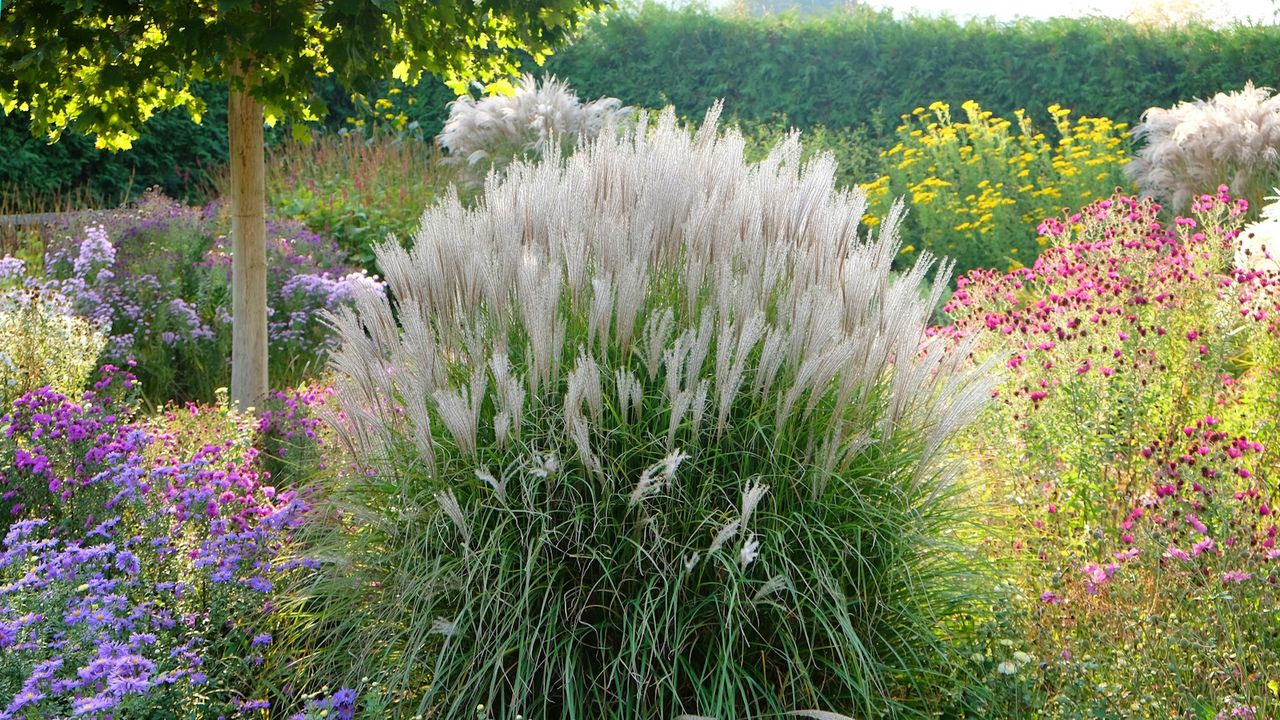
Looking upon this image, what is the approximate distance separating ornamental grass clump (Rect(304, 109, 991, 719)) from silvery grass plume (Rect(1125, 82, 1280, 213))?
25.1 ft

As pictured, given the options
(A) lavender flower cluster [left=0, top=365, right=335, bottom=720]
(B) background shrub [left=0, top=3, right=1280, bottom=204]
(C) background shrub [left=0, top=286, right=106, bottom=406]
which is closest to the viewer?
(A) lavender flower cluster [left=0, top=365, right=335, bottom=720]

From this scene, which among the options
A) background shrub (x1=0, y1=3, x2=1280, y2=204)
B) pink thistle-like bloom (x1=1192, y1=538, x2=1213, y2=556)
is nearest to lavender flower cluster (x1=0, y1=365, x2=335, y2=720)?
pink thistle-like bloom (x1=1192, y1=538, x2=1213, y2=556)

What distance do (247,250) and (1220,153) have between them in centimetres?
820

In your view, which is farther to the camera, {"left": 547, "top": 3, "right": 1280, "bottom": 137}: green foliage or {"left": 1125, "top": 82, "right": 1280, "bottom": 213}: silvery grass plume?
{"left": 547, "top": 3, "right": 1280, "bottom": 137}: green foliage

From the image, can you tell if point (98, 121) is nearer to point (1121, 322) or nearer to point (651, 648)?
point (651, 648)

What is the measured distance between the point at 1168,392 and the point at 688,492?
9.04 feet

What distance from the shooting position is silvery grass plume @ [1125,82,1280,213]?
9344 mm

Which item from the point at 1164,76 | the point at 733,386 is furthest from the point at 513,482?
the point at 1164,76

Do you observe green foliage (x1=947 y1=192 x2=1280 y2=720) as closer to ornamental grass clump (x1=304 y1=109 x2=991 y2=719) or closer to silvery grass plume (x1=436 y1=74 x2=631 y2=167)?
ornamental grass clump (x1=304 y1=109 x2=991 y2=719)

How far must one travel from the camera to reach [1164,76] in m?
12.7

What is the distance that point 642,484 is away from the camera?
240 cm

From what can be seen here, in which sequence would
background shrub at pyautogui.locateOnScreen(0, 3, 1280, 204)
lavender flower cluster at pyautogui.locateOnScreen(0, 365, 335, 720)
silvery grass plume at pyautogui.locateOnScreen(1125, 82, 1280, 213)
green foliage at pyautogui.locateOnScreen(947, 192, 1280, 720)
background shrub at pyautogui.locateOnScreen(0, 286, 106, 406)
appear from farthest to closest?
background shrub at pyautogui.locateOnScreen(0, 3, 1280, 204) < silvery grass plume at pyautogui.locateOnScreen(1125, 82, 1280, 213) < background shrub at pyautogui.locateOnScreen(0, 286, 106, 406) < green foliage at pyautogui.locateOnScreen(947, 192, 1280, 720) < lavender flower cluster at pyautogui.locateOnScreen(0, 365, 335, 720)

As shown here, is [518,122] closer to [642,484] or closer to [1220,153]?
[1220,153]

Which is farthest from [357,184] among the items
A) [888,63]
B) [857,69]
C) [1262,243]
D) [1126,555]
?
[1126,555]
